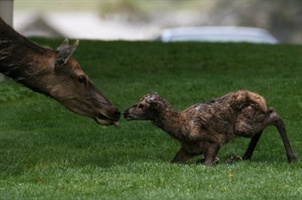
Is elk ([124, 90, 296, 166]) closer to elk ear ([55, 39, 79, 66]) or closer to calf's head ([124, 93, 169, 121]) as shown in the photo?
calf's head ([124, 93, 169, 121])

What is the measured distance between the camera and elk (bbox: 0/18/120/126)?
12.1 meters

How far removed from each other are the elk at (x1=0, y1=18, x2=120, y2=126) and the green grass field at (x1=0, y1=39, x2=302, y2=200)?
59 cm

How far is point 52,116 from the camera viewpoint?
15.7 meters

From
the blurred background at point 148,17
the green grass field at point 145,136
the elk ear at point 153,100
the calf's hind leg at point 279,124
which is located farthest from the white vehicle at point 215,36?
the blurred background at point 148,17

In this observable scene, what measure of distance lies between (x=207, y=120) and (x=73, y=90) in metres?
1.45

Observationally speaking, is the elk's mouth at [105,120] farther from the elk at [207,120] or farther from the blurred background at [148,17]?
the blurred background at [148,17]

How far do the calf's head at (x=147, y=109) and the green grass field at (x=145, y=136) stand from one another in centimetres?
48

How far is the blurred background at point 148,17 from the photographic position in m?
39.8

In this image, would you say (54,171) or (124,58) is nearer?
(54,171)

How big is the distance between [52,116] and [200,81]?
3142 mm

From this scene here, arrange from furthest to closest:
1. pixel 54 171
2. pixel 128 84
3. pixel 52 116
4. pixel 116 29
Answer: pixel 116 29 → pixel 128 84 → pixel 52 116 → pixel 54 171

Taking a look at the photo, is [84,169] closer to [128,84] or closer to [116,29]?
[128,84]

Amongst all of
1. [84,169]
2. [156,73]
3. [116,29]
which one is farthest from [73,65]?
[116,29]

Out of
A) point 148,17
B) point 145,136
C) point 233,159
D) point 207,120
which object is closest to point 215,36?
point 145,136
